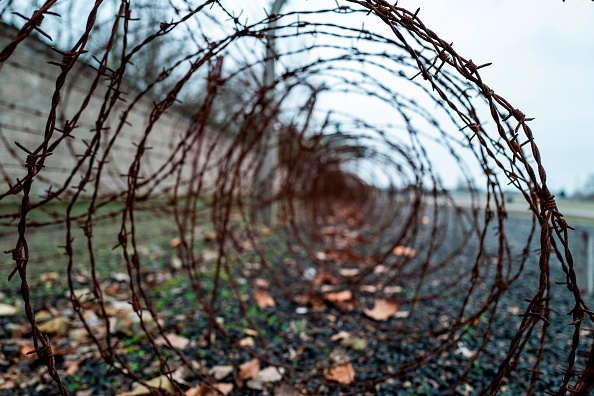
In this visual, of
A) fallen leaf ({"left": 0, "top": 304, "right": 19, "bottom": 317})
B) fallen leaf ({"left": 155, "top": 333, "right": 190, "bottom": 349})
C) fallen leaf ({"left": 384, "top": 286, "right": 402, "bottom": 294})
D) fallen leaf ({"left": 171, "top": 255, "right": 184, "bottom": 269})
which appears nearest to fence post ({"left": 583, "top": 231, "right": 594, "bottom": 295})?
fallen leaf ({"left": 384, "top": 286, "right": 402, "bottom": 294})

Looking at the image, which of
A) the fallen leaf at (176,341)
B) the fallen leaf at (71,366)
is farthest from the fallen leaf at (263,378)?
the fallen leaf at (71,366)

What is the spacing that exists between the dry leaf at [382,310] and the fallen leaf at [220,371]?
1049mm

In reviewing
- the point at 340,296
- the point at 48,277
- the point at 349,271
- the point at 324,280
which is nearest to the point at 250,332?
the point at 340,296

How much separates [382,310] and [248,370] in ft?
→ 3.67

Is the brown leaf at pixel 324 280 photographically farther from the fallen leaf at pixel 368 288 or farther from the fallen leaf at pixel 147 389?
the fallen leaf at pixel 147 389

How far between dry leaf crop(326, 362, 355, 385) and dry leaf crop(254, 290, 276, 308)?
91cm

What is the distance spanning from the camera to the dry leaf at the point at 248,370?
1.65m

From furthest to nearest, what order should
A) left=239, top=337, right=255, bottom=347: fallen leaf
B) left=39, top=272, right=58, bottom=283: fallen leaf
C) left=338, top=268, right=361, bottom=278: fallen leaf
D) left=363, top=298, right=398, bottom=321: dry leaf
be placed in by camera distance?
left=338, top=268, right=361, bottom=278: fallen leaf → left=39, top=272, right=58, bottom=283: fallen leaf → left=363, top=298, right=398, bottom=321: dry leaf → left=239, top=337, right=255, bottom=347: fallen leaf

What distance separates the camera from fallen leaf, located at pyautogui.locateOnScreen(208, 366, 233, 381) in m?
1.68

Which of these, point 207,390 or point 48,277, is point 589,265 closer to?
point 207,390

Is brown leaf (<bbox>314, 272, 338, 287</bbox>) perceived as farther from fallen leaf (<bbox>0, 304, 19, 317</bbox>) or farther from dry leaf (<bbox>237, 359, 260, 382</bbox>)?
fallen leaf (<bbox>0, 304, 19, 317</bbox>)

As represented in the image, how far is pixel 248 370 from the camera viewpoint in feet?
5.50

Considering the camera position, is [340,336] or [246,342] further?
[340,336]

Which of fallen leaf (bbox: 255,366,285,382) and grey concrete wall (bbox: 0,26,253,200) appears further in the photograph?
grey concrete wall (bbox: 0,26,253,200)
